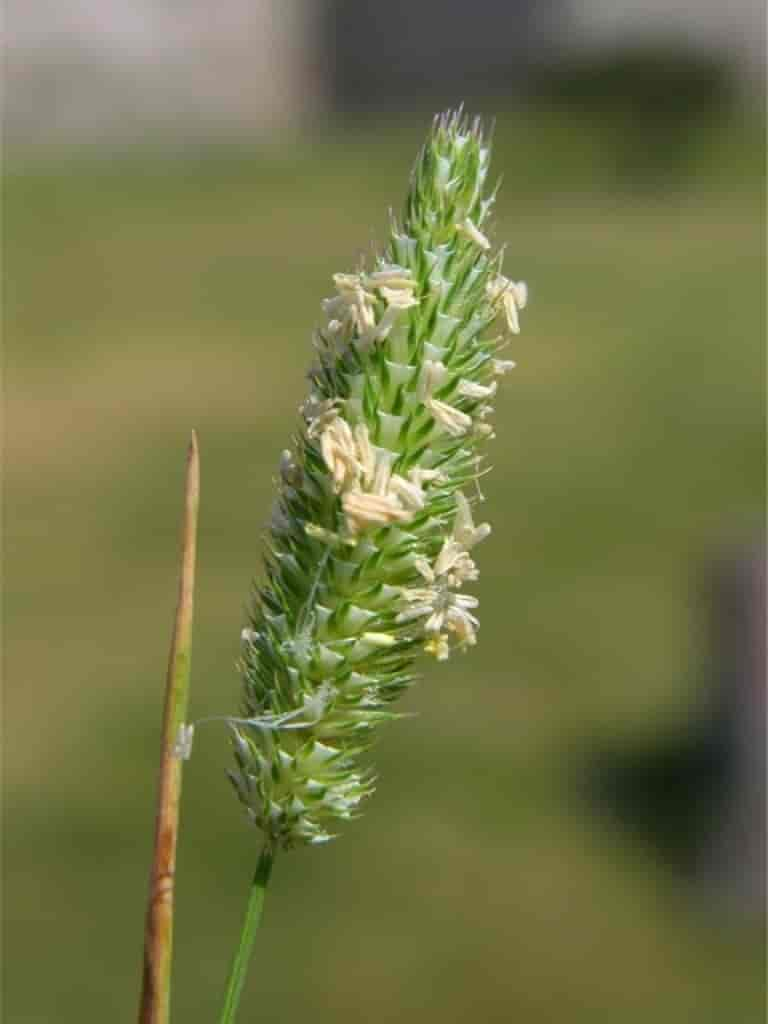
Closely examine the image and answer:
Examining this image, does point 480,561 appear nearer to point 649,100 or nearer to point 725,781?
point 725,781

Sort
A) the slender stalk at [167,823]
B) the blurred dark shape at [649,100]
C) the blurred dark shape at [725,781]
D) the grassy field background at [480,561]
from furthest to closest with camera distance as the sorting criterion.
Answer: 1. the blurred dark shape at [649,100]
2. the blurred dark shape at [725,781]
3. the grassy field background at [480,561]
4. the slender stalk at [167,823]

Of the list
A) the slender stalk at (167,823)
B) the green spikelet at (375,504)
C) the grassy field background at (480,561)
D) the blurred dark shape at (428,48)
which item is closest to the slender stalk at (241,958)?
the slender stalk at (167,823)

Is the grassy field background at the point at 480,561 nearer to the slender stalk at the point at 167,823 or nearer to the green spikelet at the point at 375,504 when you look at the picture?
the green spikelet at the point at 375,504

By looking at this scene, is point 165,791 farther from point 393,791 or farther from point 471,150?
point 393,791

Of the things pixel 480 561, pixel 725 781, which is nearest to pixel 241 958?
pixel 725 781

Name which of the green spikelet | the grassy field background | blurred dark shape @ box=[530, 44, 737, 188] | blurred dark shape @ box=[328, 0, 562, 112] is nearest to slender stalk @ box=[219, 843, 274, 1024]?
the green spikelet

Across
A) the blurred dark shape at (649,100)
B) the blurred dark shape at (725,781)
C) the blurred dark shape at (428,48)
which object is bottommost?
the blurred dark shape at (725,781)
